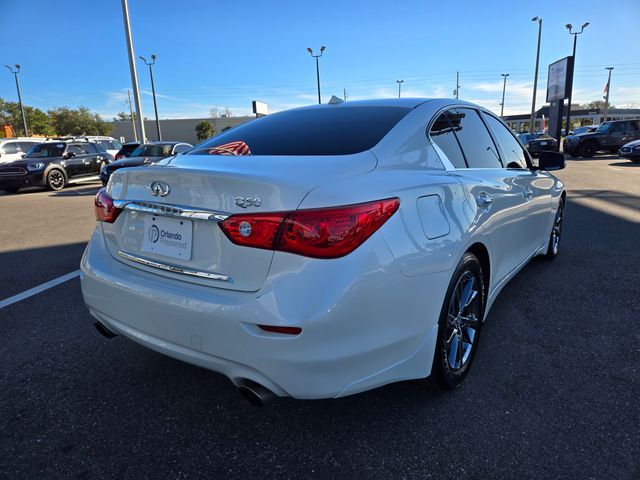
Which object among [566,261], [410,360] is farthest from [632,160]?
[410,360]

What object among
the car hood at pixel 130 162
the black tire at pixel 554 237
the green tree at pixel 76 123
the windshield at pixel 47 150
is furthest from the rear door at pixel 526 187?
the green tree at pixel 76 123

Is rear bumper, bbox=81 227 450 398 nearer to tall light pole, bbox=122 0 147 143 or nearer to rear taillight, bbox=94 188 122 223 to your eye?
rear taillight, bbox=94 188 122 223

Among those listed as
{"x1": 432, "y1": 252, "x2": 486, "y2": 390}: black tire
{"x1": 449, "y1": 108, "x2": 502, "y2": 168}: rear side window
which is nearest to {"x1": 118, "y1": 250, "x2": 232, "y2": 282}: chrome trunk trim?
{"x1": 432, "y1": 252, "x2": 486, "y2": 390}: black tire

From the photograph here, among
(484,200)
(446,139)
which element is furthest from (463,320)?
(446,139)

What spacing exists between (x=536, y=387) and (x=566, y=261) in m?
2.96

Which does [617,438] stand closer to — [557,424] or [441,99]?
[557,424]

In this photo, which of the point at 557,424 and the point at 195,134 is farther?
the point at 195,134

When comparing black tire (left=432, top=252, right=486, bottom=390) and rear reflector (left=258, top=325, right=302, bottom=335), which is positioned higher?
rear reflector (left=258, top=325, right=302, bottom=335)

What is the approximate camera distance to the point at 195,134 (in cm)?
7050

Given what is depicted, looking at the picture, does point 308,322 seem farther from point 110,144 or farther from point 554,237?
point 110,144

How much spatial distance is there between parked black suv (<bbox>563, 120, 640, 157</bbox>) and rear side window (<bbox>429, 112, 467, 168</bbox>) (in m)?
23.6

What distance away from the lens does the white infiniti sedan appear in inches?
67.9

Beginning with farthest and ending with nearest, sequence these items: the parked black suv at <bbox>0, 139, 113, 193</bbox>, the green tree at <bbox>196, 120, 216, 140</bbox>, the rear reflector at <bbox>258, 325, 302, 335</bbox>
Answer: the green tree at <bbox>196, 120, 216, 140</bbox>
the parked black suv at <bbox>0, 139, 113, 193</bbox>
the rear reflector at <bbox>258, 325, 302, 335</bbox>

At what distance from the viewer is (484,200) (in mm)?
2615
